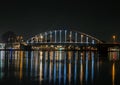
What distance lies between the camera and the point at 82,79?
26.2 m

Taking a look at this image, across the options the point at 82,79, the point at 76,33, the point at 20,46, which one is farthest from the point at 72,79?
the point at 20,46

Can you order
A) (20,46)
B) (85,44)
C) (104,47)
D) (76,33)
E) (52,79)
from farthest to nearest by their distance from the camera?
1. (20,46)
2. (76,33)
3. (85,44)
4. (104,47)
5. (52,79)

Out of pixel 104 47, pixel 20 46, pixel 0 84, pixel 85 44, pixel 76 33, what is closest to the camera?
pixel 0 84

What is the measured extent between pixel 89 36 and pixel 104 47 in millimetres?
20147

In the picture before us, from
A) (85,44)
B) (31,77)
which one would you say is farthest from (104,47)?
(31,77)

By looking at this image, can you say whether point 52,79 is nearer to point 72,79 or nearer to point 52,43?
point 72,79

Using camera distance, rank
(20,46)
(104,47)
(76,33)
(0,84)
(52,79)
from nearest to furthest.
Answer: (0,84), (52,79), (104,47), (76,33), (20,46)

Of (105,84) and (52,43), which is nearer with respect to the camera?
(105,84)

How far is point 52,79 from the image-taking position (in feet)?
84.6

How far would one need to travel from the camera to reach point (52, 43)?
107m

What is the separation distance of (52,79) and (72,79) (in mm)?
1400

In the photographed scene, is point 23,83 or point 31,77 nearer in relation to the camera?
point 23,83

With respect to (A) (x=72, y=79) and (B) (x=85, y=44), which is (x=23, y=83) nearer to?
(A) (x=72, y=79)

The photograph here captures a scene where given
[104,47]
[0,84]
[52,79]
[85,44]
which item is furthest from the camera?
[85,44]
